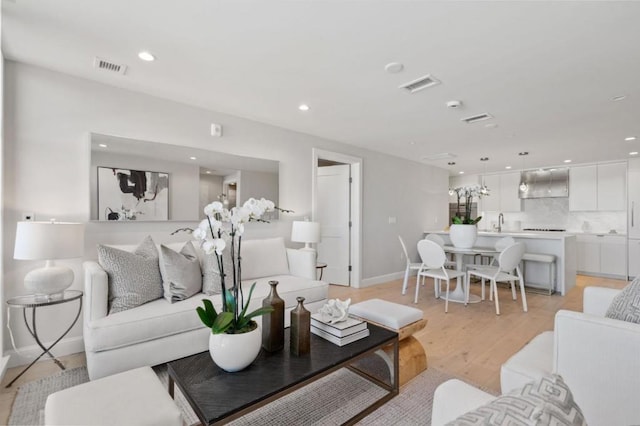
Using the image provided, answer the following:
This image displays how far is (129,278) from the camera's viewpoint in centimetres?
222

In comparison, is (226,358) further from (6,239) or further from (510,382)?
(6,239)

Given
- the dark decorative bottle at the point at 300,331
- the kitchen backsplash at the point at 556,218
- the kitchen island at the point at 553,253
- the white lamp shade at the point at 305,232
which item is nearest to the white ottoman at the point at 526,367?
the dark decorative bottle at the point at 300,331

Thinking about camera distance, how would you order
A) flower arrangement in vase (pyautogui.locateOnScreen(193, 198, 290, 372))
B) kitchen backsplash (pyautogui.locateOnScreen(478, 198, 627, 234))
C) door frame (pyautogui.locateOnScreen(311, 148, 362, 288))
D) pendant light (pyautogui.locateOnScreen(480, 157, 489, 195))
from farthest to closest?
kitchen backsplash (pyautogui.locateOnScreen(478, 198, 627, 234))
door frame (pyautogui.locateOnScreen(311, 148, 362, 288))
pendant light (pyautogui.locateOnScreen(480, 157, 489, 195))
flower arrangement in vase (pyautogui.locateOnScreen(193, 198, 290, 372))

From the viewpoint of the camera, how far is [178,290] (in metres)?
2.36

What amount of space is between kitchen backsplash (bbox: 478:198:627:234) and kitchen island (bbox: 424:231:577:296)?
92.1 inches

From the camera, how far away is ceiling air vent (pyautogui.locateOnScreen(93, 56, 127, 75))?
2320 mm

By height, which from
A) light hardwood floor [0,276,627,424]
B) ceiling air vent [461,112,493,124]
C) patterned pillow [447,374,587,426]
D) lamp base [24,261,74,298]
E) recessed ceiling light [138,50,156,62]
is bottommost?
light hardwood floor [0,276,627,424]

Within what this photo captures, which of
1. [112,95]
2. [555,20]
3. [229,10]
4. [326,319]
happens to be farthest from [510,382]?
[112,95]

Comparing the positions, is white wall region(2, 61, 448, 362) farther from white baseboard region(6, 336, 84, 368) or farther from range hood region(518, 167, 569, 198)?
range hood region(518, 167, 569, 198)

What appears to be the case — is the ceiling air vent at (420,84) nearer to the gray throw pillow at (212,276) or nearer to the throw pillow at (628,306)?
the throw pillow at (628,306)

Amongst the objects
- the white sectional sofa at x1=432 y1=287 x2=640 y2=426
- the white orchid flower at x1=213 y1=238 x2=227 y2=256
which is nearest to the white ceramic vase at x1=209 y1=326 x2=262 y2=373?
the white orchid flower at x1=213 y1=238 x2=227 y2=256

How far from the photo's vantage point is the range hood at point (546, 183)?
21.9ft

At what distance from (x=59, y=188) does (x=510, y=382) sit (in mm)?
3388

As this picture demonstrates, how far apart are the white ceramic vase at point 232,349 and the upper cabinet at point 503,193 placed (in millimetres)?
7678
